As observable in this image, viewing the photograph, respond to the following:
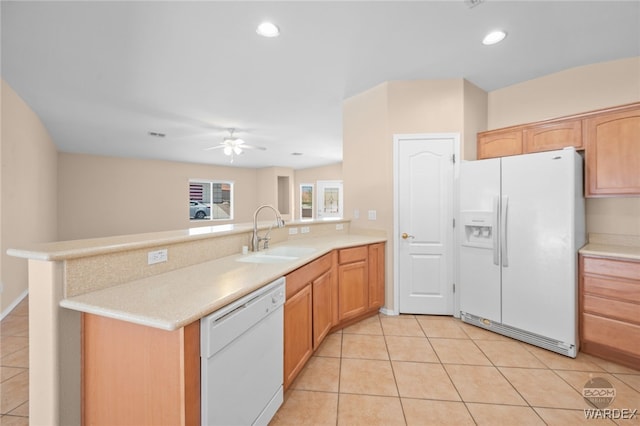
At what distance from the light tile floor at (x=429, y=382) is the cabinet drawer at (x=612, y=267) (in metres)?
0.72

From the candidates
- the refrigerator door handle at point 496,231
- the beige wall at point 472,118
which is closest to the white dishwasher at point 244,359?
the refrigerator door handle at point 496,231

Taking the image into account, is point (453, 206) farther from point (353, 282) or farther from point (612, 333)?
point (612, 333)

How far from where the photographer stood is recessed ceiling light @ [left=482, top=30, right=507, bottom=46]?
7.34 ft

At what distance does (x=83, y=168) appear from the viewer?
20.8ft

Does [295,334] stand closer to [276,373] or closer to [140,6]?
[276,373]

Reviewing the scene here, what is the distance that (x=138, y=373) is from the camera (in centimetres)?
106

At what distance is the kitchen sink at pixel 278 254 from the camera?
2111mm

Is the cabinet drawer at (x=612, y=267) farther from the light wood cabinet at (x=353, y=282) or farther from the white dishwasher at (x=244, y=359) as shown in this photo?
the white dishwasher at (x=244, y=359)

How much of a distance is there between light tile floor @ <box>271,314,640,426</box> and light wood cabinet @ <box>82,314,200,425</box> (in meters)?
0.81

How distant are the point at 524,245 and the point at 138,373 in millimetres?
2932

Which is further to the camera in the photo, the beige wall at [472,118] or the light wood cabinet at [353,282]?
the beige wall at [472,118]

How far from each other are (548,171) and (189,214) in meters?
8.08

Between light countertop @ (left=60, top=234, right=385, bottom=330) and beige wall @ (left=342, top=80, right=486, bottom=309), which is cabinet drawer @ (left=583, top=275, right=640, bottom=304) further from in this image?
light countertop @ (left=60, top=234, right=385, bottom=330)

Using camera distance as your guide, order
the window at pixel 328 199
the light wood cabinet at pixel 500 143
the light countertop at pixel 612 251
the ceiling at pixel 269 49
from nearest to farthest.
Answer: the ceiling at pixel 269 49 → the light countertop at pixel 612 251 → the light wood cabinet at pixel 500 143 → the window at pixel 328 199
